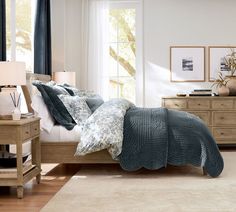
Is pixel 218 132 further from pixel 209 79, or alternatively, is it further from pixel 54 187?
pixel 54 187

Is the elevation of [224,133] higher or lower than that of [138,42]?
lower

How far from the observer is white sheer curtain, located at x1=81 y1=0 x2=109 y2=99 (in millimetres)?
7031

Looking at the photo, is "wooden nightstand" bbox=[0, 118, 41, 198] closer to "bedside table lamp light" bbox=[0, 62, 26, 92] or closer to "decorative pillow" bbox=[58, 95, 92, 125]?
"bedside table lamp light" bbox=[0, 62, 26, 92]

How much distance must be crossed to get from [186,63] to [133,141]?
3.07 meters

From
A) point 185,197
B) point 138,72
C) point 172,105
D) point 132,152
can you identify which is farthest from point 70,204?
point 138,72

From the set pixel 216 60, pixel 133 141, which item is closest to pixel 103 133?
pixel 133 141

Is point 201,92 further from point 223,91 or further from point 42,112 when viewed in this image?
point 42,112

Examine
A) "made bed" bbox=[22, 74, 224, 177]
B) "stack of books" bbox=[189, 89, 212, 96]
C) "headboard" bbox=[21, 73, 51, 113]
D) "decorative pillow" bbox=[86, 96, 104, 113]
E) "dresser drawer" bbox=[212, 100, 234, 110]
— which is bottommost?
"made bed" bbox=[22, 74, 224, 177]

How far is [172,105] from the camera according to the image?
21.8 feet

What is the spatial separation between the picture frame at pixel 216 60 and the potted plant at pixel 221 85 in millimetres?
60

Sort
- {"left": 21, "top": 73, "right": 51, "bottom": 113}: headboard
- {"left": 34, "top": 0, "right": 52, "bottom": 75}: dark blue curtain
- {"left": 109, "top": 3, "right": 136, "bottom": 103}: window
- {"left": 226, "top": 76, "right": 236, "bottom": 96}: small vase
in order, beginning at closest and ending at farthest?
{"left": 21, "top": 73, "right": 51, "bottom": 113}: headboard, {"left": 34, "top": 0, "right": 52, "bottom": 75}: dark blue curtain, {"left": 226, "top": 76, "right": 236, "bottom": 96}: small vase, {"left": 109, "top": 3, "right": 136, "bottom": 103}: window

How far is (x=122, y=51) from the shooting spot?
717 cm

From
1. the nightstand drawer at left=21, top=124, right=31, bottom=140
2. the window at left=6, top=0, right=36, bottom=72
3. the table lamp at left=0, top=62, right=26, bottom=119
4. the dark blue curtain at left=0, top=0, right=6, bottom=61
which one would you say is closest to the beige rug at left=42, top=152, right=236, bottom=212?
the nightstand drawer at left=21, top=124, right=31, bottom=140

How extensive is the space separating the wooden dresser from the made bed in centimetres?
204
